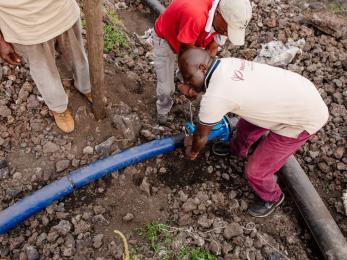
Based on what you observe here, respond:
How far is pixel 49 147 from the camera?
3.12m

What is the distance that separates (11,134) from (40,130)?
9.5 inches

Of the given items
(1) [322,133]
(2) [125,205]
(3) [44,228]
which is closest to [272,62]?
(1) [322,133]

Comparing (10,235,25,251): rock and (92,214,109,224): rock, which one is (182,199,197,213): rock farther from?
(10,235,25,251): rock

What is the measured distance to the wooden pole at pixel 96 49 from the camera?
7.94 feet

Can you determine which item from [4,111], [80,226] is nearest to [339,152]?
[80,226]

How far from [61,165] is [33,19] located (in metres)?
1.25

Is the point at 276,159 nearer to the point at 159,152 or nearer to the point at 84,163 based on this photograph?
the point at 159,152

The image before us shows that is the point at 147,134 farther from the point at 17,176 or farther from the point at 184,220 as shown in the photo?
the point at 17,176

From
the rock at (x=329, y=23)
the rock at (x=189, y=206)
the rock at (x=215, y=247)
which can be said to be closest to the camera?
the rock at (x=215, y=247)

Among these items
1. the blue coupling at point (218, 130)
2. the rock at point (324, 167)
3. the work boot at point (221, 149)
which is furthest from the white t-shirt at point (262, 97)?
the rock at point (324, 167)

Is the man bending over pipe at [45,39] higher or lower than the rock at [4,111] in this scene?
higher

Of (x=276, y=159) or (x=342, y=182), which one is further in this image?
(x=342, y=182)

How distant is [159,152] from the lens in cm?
317

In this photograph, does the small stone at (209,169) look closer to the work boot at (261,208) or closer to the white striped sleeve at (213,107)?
the work boot at (261,208)
